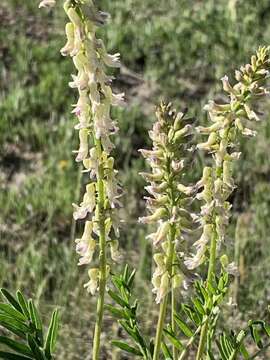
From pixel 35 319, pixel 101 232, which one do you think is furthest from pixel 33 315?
pixel 101 232

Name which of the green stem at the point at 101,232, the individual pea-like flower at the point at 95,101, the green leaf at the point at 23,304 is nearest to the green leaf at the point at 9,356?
the green leaf at the point at 23,304

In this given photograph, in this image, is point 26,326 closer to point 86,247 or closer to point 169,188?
point 86,247

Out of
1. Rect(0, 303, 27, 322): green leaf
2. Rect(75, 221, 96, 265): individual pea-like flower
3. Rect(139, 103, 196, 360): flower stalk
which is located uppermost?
Rect(139, 103, 196, 360): flower stalk

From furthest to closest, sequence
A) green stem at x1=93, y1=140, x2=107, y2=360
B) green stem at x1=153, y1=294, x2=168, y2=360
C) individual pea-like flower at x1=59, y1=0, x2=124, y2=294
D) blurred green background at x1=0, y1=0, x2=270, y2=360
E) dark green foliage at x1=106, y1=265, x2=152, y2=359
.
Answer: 1. blurred green background at x1=0, y1=0, x2=270, y2=360
2. dark green foliage at x1=106, y1=265, x2=152, y2=359
3. green stem at x1=153, y1=294, x2=168, y2=360
4. green stem at x1=93, y1=140, x2=107, y2=360
5. individual pea-like flower at x1=59, y1=0, x2=124, y2=294

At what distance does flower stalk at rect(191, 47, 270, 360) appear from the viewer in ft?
6.59

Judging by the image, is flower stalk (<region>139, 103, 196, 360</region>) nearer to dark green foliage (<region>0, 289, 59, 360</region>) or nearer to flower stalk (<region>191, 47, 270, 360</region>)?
flower stalk (<region>191, 47, 270, 360</region>)

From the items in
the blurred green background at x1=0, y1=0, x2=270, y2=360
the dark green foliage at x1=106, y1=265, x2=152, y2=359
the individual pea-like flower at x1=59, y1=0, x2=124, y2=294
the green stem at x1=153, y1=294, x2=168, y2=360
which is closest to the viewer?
the individual pea-like flower at x1=59, y1=0, x2=124, y2=294

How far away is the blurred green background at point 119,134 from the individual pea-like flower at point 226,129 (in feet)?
3.99

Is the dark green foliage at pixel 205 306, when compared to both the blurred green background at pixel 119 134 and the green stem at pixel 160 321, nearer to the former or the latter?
the green stem at pixel 160 321

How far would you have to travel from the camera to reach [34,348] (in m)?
2.17

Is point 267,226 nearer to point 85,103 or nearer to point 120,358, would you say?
point 120,358

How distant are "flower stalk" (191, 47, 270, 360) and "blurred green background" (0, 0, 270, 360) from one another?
120 cm

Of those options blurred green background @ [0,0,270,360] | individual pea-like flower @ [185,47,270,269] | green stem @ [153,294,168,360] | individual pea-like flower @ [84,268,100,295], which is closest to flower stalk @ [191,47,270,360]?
individual pea-like flower @ [185,47,270,269]

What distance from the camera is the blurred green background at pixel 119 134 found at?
402 cm
